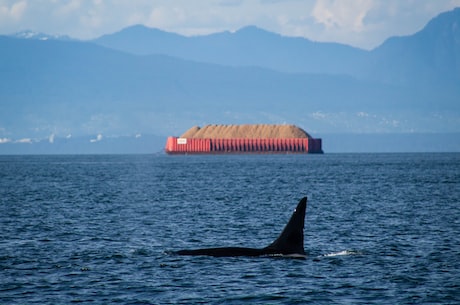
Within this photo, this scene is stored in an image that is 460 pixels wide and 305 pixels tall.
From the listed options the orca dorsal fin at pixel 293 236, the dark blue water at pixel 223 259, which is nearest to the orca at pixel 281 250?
the orca dorsal fin at pixel 293 236

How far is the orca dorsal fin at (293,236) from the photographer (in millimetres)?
29031

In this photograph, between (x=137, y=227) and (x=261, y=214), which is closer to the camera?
(x=137, y=227)

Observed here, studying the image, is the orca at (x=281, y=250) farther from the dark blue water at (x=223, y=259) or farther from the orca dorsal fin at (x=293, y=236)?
A: the dark blue water at (x=223, y=259)

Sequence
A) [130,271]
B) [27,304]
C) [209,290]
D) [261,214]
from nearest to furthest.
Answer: [27,304] → [209,290] → [130,271] → [261,214]

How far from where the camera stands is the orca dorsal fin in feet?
95.2

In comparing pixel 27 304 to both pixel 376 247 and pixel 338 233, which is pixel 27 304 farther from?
pixel 338 233

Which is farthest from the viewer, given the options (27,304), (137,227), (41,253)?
(137,227)

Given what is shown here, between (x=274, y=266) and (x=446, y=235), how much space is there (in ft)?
39.5

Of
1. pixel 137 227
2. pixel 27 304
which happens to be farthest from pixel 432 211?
pixel 27 304

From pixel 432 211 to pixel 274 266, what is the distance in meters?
25.5

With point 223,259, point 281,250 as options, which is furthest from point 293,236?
point 223,259

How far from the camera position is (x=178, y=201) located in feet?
206

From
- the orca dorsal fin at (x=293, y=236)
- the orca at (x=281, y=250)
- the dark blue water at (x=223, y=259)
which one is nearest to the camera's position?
the dark blue water at (x=223, y=259)

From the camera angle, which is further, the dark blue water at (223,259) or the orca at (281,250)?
the orca at (281,250)
